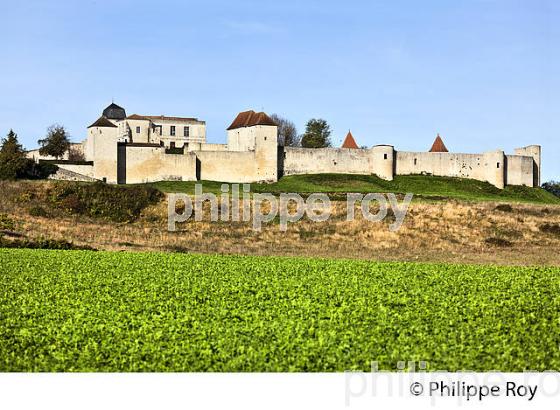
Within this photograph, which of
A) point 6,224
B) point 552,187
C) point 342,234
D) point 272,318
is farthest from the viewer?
point 552,187

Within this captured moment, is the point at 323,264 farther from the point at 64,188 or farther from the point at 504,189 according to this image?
the point at 504,189

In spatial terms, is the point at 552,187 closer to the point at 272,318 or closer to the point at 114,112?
the point at 114,112

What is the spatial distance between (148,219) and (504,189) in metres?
31.6

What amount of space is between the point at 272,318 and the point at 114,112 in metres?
53.9

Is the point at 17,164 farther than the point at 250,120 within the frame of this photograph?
No

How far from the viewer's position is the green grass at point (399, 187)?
160ft

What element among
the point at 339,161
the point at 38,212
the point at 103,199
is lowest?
the point at 38,212

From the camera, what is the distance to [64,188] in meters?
38.9

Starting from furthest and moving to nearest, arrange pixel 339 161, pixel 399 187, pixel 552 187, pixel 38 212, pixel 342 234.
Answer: pixel 552 187, pixel 339 161, pixel 399 187, pixel 38 212, pixel 342 234

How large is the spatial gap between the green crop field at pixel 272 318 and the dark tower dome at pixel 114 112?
44.8 metres

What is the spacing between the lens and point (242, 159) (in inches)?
2096

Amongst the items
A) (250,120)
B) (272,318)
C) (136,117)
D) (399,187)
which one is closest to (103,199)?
(250,120)

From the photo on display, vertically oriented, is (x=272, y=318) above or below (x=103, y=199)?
below
